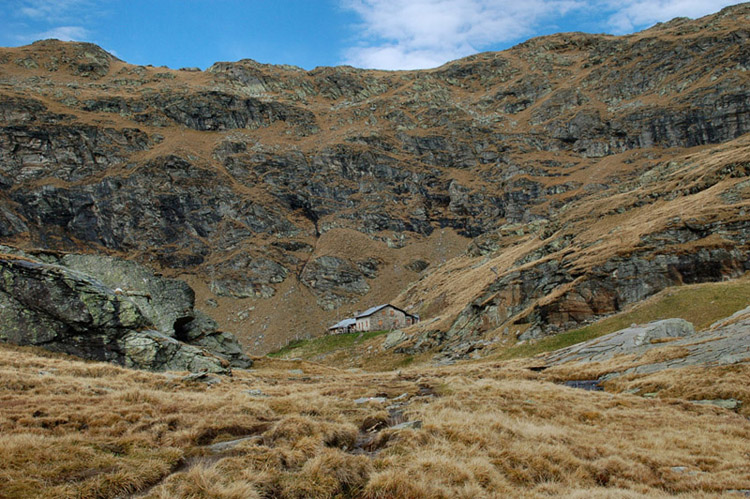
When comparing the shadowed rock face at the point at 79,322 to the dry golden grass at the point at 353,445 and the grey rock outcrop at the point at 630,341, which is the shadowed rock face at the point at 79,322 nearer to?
the dry golden grass at the point at 353,445

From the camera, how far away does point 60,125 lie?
124 meters

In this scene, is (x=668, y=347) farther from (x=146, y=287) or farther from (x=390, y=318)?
(x=390, y=318)

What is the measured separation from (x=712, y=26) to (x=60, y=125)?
24609cm

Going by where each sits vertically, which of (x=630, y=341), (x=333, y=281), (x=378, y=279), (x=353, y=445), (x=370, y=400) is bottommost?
(x=630, y=341)

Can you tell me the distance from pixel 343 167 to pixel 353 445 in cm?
13978

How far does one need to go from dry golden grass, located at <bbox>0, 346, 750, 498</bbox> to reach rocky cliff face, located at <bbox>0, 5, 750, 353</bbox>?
123ft

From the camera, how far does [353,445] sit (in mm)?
10891

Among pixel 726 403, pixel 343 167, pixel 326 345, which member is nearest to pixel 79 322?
pixel 726 403

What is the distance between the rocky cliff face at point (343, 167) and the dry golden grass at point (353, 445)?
37427 millimetres

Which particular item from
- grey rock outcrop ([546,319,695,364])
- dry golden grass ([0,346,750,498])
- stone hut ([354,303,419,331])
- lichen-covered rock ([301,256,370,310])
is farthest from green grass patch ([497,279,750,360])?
lichen-covered rock ([301,256,370,310])

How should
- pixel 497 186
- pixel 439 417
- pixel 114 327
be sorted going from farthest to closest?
pixel 497 186 < pixel 114 327 < pixel 439 417

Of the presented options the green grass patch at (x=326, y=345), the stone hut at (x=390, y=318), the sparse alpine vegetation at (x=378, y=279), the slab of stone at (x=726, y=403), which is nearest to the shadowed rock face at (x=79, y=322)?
the sparse alpine vegetation at (x=378, y=279)

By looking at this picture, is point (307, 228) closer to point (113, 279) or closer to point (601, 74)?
point (113, 279)

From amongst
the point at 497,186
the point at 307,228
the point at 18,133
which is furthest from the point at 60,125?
the point at 497,186
